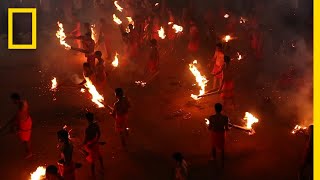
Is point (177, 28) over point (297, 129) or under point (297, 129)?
over

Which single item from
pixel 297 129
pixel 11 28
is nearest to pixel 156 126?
pixel 297 129

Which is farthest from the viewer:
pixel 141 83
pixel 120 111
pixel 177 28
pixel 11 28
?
pixel 11 28

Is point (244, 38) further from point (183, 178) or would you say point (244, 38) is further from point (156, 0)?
point (183, 178)

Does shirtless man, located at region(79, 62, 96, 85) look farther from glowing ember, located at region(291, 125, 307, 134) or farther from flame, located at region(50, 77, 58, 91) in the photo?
glowing ember, located at region(291, 125, 307, 134)

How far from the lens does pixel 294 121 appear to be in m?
13.4

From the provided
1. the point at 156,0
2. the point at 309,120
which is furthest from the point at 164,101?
the point at 156,0

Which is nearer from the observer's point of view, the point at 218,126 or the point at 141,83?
the point at 218,126

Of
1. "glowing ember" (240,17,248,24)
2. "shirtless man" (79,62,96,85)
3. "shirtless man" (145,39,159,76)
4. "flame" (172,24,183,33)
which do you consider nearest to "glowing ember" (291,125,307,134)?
"shirtless man" (145,39,159,76)

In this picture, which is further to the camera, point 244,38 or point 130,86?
point 244,38

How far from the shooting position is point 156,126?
43.5 ft

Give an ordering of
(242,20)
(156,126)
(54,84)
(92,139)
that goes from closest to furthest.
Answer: (92,139)
(156,126)
(54,84)
(242,20)

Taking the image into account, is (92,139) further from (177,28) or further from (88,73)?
(177,28)

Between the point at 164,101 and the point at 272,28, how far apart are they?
1339 cm

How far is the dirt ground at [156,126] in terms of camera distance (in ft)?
34.8
